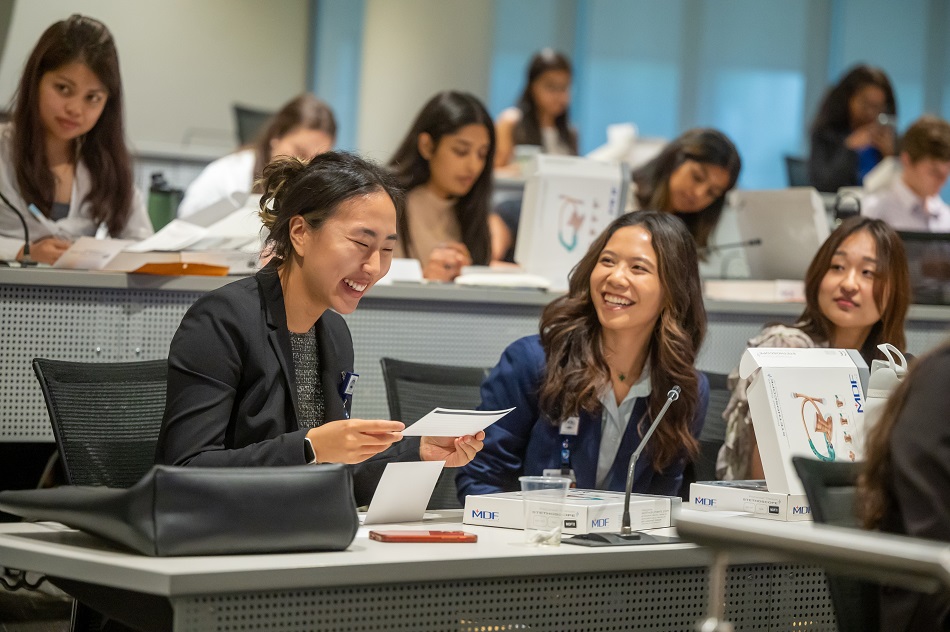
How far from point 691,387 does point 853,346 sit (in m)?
0.72

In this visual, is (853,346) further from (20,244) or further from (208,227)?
(20,244)

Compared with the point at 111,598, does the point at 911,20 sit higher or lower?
higher

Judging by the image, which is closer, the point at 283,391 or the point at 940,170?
the point at 283,391

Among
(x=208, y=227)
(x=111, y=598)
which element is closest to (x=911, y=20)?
(x=208, y=227)

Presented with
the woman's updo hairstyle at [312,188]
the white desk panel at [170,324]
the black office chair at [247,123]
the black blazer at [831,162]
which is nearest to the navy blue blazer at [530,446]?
the woman's updo hairstyle at [312,188]

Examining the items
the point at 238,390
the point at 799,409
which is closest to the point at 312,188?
the point at 238,390

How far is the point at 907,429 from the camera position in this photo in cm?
165

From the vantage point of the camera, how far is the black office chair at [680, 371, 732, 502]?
9.95ft

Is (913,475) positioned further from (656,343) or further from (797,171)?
(797,171)

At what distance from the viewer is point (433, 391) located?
3117 millimetres

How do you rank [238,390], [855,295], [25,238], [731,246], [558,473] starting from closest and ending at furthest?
1. [238,390]
2. [558,473]
3. [855,295]
4. [25,238]
5. [731,246]

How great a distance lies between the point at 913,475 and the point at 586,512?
2.16 feet

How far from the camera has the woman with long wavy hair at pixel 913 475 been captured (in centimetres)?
162

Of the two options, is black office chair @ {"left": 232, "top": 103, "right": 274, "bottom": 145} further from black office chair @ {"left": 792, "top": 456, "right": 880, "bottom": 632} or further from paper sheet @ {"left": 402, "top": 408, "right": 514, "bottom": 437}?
black office chair @ {"left": 792, "top": 456, "right": 880, "bottom": 632}
